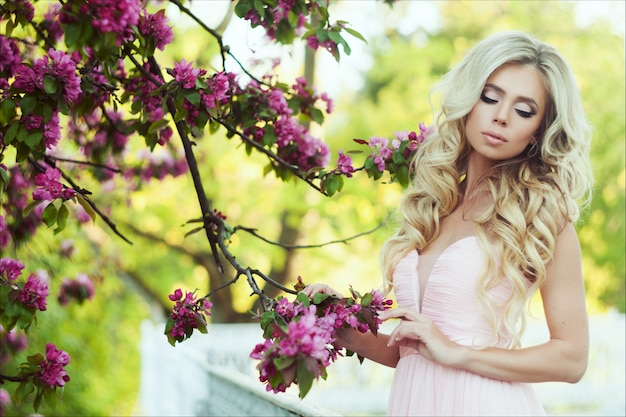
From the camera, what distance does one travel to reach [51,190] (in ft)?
7.44

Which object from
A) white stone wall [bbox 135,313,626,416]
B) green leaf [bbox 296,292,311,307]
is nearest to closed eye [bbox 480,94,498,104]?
green leaf [bbox 296,292,311,307]

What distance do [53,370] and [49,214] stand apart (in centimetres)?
59

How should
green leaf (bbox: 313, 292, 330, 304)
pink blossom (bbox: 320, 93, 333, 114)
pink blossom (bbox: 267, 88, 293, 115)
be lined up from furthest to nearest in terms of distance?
pink blossom (bbox: 320, 93, 333, 114)
pink blossom (bbox: 267, 88, 293, 115)
green leaf (bbox: 313, 292, 330, 304)

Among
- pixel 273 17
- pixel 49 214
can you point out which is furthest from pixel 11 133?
pixel 273 17

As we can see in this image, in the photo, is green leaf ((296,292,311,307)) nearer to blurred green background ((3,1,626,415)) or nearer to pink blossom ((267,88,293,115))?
pink blossom ((267,88,293,115))

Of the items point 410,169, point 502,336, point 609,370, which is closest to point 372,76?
point 609,370

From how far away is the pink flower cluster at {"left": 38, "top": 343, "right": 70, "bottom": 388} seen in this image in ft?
8.40

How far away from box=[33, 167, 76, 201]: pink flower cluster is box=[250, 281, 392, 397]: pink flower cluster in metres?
0.66

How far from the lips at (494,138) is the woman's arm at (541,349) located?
40 centimetres

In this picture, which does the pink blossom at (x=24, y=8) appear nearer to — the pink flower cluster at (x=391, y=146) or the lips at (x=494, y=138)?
the pink flower cluster at (x=391, y=146)

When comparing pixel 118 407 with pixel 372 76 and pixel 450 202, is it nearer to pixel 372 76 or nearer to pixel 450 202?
pixel 372 76

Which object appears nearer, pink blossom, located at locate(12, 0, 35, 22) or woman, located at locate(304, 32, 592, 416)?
woman, located at locate(304, 32, 592, 416)

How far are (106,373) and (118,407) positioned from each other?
55cm

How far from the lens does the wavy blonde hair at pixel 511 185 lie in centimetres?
214
